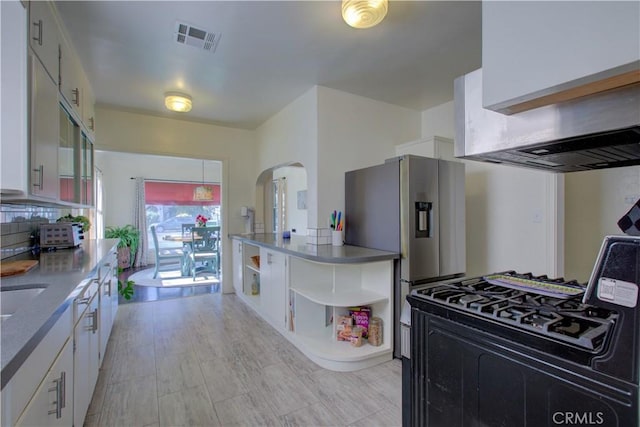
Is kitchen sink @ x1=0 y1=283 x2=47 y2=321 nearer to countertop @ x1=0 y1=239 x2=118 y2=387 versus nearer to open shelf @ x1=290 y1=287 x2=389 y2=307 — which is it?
countertop @ x1=0 y1=239 x2=118 y2=387

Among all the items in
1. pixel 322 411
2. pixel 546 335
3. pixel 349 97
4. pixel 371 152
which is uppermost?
pixel 349 97

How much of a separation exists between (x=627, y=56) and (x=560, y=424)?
79 cm

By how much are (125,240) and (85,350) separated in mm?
5662

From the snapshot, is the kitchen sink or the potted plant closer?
the kitchen sink

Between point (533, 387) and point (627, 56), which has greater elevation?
point (627, 56)

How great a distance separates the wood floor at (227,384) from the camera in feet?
5.54

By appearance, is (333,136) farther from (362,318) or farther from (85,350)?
(85,350)

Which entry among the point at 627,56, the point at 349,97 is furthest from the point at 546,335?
the point at 349,97

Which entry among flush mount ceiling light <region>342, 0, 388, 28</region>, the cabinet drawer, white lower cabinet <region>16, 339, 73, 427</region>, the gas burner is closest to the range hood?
the gas burner

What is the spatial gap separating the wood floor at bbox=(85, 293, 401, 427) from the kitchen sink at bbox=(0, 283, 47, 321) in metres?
0.93

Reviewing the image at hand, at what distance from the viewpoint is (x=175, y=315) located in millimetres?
3398

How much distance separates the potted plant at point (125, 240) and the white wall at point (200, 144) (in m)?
3.15

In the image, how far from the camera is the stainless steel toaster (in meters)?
2.21

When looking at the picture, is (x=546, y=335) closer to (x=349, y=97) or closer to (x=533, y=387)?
(x=533, y=387)
